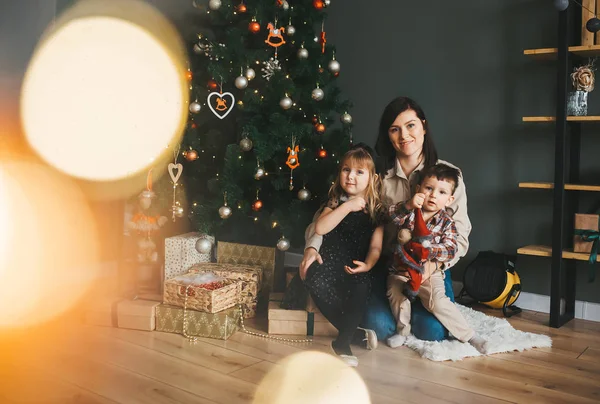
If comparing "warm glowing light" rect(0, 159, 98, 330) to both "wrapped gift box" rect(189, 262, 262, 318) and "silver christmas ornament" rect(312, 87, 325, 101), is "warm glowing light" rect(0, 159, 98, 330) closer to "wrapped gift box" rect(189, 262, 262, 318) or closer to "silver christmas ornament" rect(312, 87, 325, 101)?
"wrapped gift box" rect(189, 262, 262, 318)

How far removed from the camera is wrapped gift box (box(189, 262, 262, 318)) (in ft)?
9.45

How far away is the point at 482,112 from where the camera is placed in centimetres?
335

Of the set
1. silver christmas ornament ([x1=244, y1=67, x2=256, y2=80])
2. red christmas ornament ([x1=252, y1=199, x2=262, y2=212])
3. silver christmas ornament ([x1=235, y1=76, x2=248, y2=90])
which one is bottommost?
red christmas ornament ([x1=252, y1=199, x2=262, y2=212])

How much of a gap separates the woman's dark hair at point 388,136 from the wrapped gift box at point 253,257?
803mm

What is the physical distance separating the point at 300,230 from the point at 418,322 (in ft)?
2.75

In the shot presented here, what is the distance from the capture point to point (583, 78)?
9.45 ft

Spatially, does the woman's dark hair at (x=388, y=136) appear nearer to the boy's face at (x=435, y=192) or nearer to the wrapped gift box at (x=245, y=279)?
the boy's face at (x=435, y=192)

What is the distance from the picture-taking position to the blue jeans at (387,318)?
2.56 metres

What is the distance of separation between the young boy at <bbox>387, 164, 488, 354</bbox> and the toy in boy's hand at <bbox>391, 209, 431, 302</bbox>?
0.03 m

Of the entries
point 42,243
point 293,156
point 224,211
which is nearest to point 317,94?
point 293,156

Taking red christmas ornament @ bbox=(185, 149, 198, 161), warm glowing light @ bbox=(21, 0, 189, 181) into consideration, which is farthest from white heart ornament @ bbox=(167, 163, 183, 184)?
warm glowing light @ bbox=(21, 0, 189, 181)

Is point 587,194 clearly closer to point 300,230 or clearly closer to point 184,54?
point 300,230

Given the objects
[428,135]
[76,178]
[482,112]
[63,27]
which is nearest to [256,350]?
[428,135]

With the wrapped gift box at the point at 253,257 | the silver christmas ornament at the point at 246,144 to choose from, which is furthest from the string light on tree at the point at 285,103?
the wrapped gift box at the point at 253,257
